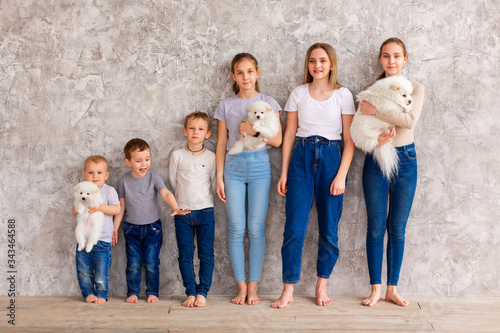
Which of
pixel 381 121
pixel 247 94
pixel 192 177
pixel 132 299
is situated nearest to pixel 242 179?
pixel 192 177

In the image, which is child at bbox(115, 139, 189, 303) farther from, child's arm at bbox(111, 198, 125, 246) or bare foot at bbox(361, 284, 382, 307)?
bare foot at bbox(361, 284, 382, 307)

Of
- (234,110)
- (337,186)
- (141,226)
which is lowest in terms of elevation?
(141,226)

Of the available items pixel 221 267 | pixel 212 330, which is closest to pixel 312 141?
pixel 221 267

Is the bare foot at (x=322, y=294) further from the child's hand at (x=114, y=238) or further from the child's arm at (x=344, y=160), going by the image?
the child's hand at (x=114, y=238)

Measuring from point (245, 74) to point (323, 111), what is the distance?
502 millimetres

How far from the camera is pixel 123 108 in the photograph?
9.34ft

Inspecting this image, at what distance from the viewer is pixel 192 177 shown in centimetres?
272

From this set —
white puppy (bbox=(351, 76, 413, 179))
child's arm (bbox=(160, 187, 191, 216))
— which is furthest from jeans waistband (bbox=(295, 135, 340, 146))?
child's arm (bbox=(160, 187, 191, 216))

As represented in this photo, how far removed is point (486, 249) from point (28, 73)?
3060mm

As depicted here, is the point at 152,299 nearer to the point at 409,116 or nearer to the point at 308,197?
the point at 308,197

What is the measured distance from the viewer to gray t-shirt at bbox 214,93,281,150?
2.72 m

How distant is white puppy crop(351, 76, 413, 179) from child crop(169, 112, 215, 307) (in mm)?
895

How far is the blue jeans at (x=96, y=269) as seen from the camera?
2721mm

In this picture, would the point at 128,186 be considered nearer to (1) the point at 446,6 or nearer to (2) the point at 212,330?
(2) the point at 212,330
